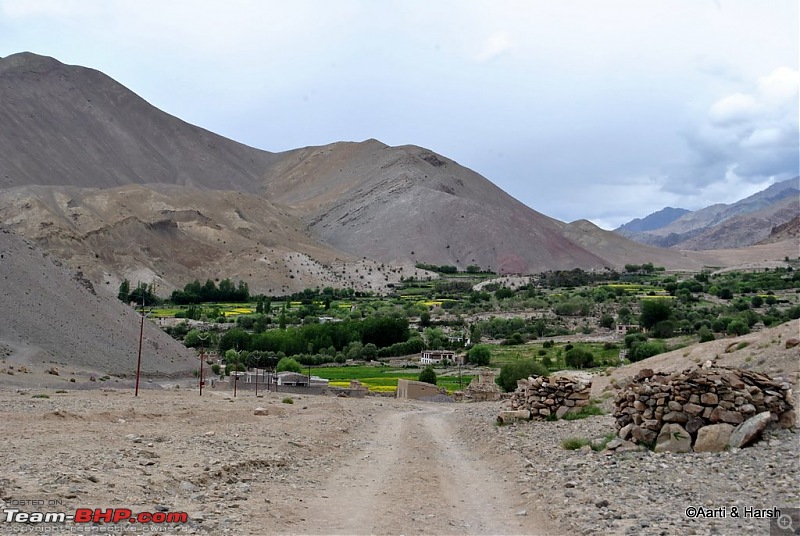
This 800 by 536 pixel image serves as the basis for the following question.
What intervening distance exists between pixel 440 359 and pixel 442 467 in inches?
2441

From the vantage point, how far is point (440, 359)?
7675 centimetres

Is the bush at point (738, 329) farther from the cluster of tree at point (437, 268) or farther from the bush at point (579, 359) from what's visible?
the cluster of tree at point (437, 268)

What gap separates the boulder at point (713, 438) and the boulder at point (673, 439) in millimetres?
214

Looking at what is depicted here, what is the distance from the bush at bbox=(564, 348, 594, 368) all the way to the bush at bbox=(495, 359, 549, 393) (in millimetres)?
8713

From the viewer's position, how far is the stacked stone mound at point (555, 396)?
20328mm

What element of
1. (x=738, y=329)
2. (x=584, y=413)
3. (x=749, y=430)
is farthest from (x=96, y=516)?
(x=738, y=329)

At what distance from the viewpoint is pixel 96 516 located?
330 inches

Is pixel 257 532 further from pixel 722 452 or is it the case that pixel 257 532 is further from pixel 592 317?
pixel 592 317

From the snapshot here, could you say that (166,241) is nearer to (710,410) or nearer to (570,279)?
(570,279)

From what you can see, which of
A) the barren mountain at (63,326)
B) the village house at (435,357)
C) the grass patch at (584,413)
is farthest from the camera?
the village house at (435,357)

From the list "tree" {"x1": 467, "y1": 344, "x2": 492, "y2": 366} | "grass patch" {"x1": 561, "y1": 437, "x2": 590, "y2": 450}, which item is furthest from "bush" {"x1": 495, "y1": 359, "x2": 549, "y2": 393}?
"grass patch" {"x1": 561, "y1": 437, "x2": 590, "y2": 450}

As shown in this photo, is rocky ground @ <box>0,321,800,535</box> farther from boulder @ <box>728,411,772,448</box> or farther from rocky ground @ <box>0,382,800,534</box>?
boulder @ <box>728,411,772,448</box>

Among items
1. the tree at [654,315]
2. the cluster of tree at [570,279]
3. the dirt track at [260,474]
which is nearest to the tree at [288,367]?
the tree at [654,315]

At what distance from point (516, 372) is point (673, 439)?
3336cm
